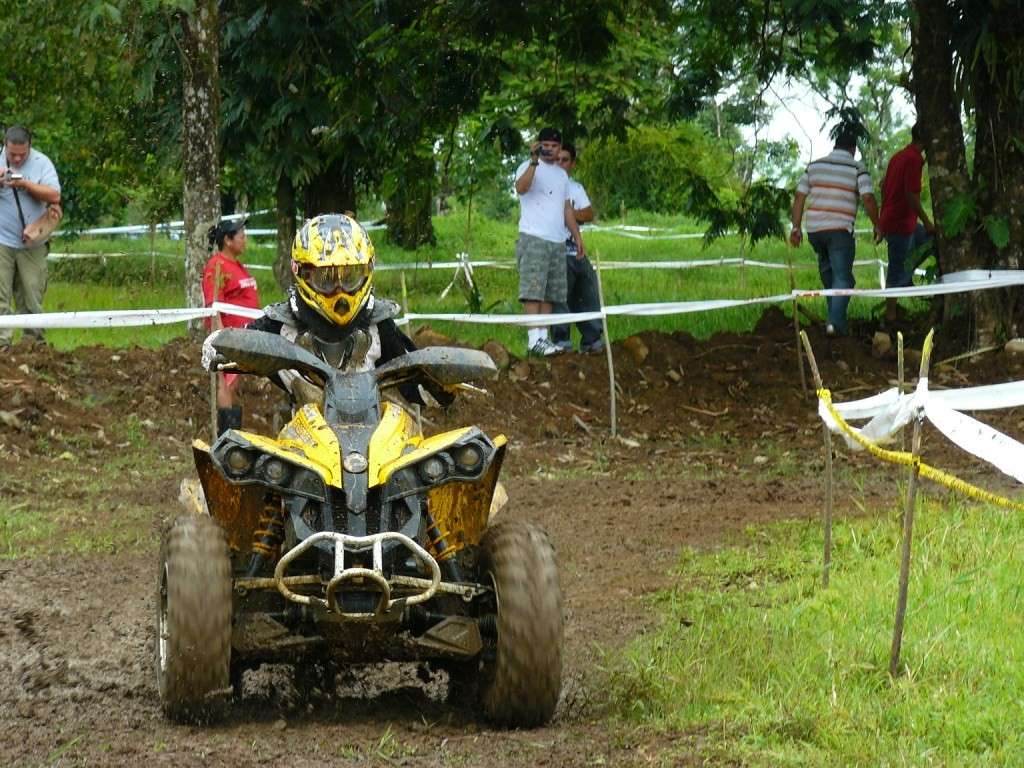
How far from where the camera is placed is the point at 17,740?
6113 mm

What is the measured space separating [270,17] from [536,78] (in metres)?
5.60

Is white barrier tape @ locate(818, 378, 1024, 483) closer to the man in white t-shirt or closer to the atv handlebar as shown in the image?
the atv handlebar

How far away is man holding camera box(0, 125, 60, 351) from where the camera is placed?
1527cm

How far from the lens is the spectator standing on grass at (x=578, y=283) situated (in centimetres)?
1645

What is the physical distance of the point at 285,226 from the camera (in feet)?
74.5

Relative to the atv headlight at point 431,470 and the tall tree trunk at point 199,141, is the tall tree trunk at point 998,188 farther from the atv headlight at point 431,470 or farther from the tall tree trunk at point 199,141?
the atv headlight at point 431,470

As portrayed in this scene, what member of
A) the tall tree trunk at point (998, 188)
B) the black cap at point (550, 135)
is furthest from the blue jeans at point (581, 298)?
the tall tree trunk at point (998, 188)

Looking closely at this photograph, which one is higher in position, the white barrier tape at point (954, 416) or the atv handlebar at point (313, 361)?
the atv handlebar at point (313, 361)

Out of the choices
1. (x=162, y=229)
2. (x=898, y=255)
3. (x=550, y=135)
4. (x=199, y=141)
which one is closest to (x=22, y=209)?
(x=199, y=141)

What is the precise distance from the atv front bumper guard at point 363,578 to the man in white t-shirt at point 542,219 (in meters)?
10.1

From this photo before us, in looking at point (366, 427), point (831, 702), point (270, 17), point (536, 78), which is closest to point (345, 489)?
point (366, 427)

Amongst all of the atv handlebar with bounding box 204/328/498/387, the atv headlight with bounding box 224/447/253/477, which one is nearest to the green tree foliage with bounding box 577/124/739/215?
the atv handlebar with bounding box 204/328/498/387

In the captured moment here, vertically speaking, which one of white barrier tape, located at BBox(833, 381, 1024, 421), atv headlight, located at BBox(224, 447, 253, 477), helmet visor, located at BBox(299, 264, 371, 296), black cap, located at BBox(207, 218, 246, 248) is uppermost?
helmet visor, located at BBox(299, 264, 371, 296)

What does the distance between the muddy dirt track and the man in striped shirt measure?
659mm
